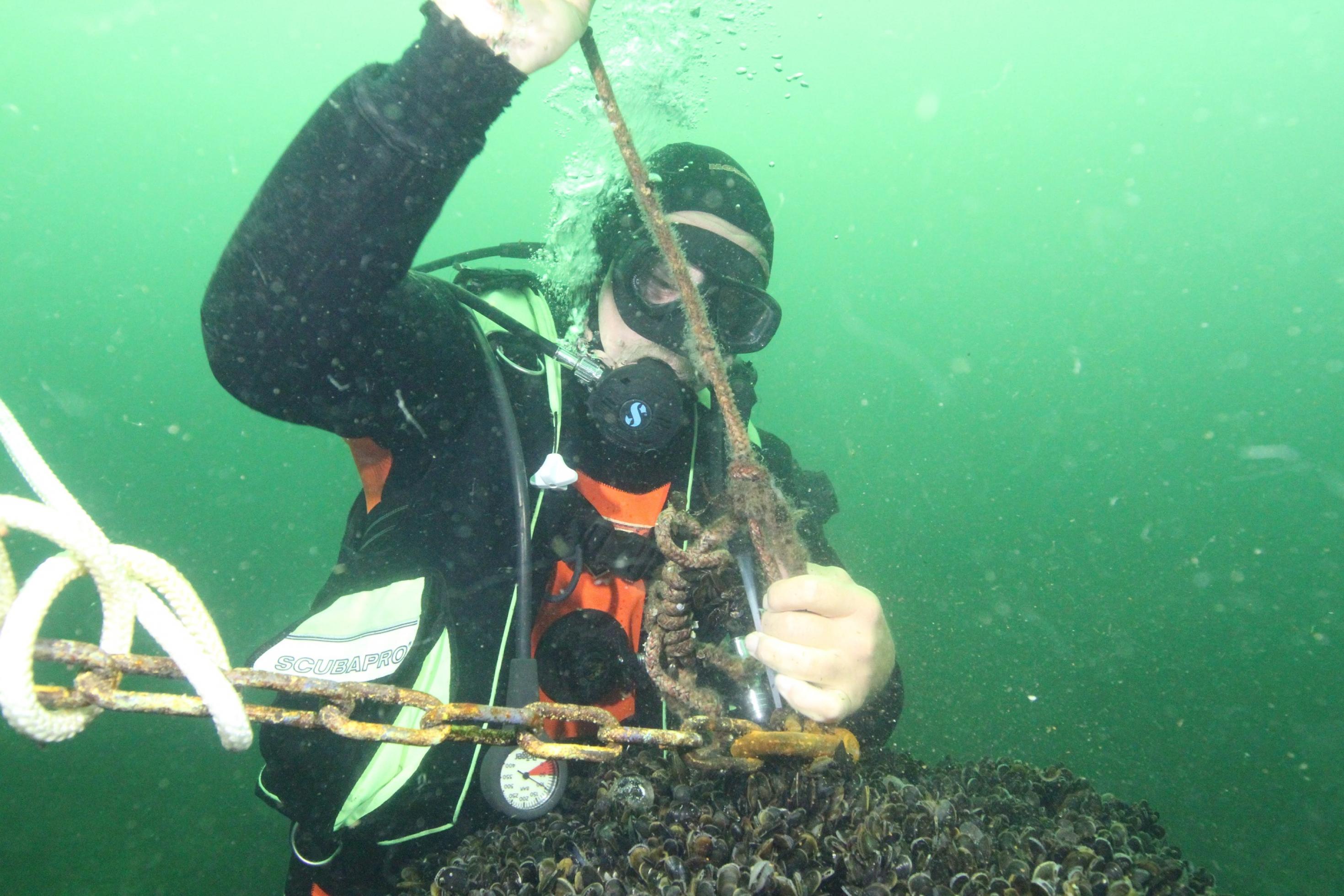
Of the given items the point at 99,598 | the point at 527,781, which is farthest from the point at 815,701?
the point at 99,598

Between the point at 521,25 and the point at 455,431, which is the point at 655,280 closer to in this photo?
the point at 455,431

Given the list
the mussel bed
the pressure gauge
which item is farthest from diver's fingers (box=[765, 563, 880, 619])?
the pressure gauge

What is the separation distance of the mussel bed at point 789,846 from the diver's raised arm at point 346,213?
1806 millimetres

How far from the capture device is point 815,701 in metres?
2.03

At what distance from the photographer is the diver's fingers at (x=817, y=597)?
6.91ft

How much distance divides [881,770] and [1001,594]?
3232 cm

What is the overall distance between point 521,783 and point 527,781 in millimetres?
26

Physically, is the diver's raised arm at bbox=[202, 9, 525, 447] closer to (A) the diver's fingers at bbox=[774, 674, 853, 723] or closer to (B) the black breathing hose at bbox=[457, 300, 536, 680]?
(B) the black breathing hose at bbox=[457, 300, 536, 680]

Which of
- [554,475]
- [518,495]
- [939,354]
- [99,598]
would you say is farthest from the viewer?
[939,354]

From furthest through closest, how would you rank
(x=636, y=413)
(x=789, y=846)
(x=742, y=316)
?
(x=742, y=316) < (x=636, y=413) < (x=789, y=846)

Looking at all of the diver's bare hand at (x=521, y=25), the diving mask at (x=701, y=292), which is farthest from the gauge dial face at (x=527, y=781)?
the diver's bare hand at (x=521, y=25)

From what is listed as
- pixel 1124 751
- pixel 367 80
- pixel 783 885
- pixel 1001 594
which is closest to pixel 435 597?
pixel 783 885

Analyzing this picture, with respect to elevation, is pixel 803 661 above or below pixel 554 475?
below

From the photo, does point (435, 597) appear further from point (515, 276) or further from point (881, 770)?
point (881, 770)
